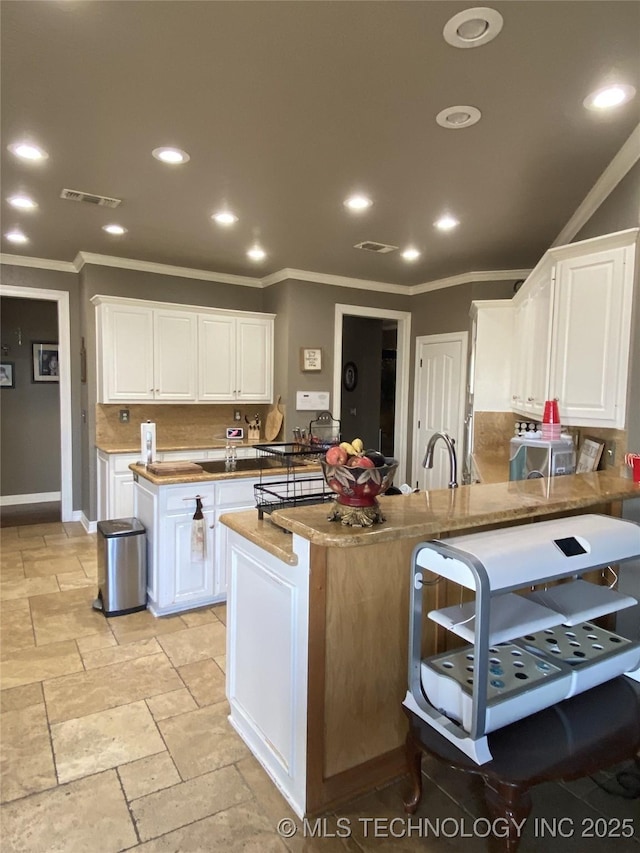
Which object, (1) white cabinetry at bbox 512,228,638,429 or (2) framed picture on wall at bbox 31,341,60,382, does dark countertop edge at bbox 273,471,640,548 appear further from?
(2) framed picture on wall at bbox 31,341,60,382

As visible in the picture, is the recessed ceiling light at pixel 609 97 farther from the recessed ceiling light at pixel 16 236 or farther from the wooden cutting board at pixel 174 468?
the recessed ceiling light at pixel 16 236

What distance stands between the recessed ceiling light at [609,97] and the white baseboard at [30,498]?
665 centimetres

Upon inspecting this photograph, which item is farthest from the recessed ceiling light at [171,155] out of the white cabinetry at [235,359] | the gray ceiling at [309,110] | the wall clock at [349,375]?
the wall clock at [349,375]

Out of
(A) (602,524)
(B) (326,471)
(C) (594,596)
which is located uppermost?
(B) (326,471)

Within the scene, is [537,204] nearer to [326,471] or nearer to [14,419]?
[326,471]

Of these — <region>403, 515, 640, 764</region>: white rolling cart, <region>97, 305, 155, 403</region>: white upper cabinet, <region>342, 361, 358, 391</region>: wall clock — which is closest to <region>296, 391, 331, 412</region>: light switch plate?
<region>97, 305, 155, 403</region>: white upper cabinet

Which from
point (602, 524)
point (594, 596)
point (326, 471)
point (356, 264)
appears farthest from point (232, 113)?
point (356, 264)

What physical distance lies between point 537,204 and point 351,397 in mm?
4382

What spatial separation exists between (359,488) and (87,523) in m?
4.57

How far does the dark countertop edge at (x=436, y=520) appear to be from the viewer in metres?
1.53

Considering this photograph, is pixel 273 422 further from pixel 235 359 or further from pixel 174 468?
pixel 174 468

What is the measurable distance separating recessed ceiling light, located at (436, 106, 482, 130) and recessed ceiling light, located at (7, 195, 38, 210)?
272cm

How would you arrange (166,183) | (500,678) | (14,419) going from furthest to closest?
(14,419) → (166,183) → (500,678)

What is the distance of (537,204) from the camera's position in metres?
3.38
